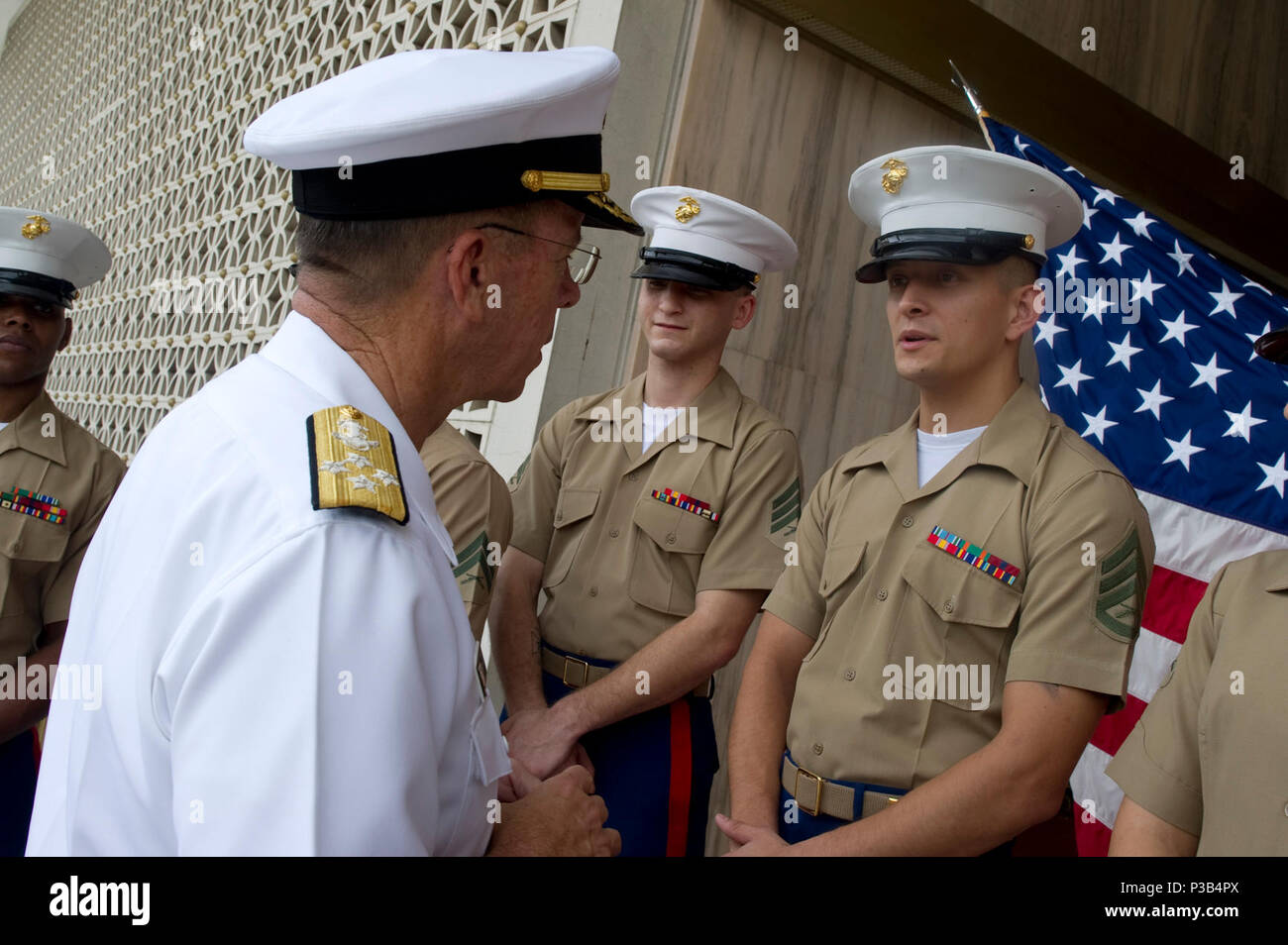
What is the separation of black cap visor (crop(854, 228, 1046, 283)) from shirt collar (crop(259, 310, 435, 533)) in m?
1.30

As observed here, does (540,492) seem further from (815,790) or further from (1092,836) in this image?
(1092,836)

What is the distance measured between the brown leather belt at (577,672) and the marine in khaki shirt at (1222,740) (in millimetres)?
1120

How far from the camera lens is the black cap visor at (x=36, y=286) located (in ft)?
9.59

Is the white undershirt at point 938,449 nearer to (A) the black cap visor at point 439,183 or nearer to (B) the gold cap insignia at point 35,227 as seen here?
(A) the black cap visor at point 439,183

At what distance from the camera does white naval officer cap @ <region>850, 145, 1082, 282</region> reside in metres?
1.99

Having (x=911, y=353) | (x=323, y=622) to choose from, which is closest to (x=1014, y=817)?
(x=911, y=353)

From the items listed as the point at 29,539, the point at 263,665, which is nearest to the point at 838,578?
the point at 263,665

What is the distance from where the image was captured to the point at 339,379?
1.01 m

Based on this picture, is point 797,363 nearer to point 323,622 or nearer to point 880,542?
point 880,542

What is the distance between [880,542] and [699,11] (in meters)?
2.18

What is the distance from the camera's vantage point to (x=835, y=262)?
12.4 feet

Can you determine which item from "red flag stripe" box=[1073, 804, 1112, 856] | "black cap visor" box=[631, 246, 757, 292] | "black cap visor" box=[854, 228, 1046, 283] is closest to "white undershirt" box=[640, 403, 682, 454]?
"black cap visor" box=[631, 246, 757, 292]

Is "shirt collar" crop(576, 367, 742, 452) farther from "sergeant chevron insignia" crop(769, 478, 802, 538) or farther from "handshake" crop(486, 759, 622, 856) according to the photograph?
"handshake" crop(486, 759, 622, 856)

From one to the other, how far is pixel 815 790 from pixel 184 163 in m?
7.18
